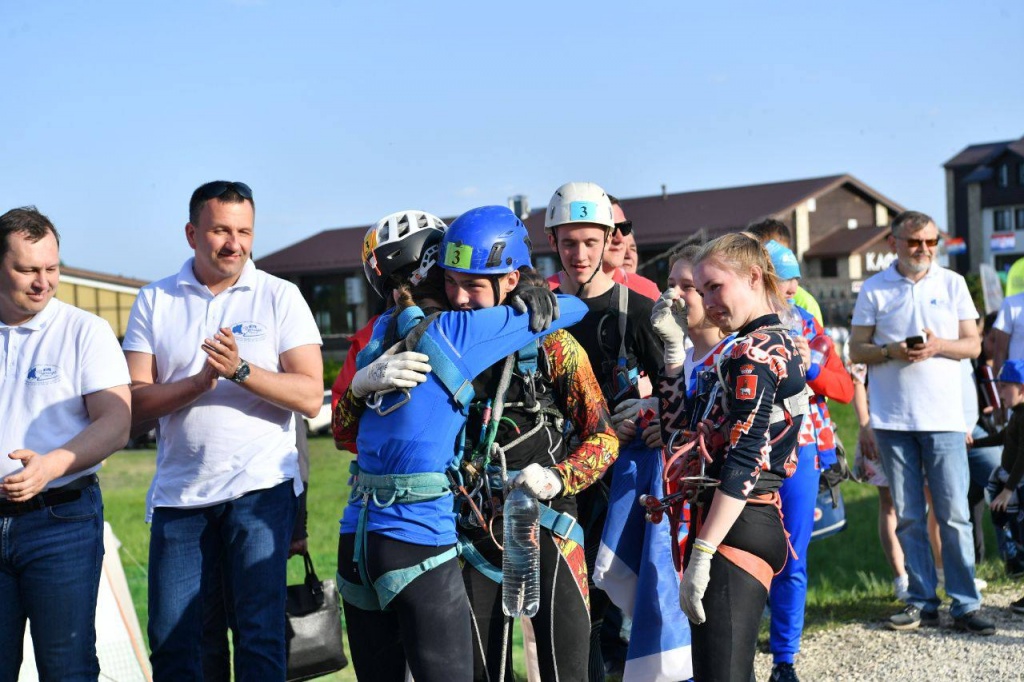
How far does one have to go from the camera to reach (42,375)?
4238 millimetres

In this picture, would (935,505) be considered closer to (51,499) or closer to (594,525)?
(594,525)

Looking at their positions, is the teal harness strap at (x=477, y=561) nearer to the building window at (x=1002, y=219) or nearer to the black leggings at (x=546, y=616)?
the black leggings at (x=546, y=616)

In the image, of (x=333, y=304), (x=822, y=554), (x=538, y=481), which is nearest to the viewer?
(x=538, y=481)

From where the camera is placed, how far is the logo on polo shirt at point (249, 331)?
4656 mm

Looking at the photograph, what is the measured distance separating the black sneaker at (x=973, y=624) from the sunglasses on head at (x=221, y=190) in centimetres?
506

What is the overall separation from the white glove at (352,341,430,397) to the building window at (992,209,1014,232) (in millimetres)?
66011

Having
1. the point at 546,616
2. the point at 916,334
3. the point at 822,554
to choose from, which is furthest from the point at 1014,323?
the point at 546,616

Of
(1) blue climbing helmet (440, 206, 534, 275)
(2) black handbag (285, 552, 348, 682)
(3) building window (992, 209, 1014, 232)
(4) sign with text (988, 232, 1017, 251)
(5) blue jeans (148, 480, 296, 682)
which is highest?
(3) building window (992, 209, 1014, 232)

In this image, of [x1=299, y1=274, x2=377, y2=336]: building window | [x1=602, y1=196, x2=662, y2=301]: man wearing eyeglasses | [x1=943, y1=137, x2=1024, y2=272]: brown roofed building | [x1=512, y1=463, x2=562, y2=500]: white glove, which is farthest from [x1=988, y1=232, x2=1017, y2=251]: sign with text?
[x1=512, y1=463, x2=562, y2=500]: white glove

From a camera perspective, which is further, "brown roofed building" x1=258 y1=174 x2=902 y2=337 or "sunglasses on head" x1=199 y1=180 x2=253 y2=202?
"brown roofed building" x1=258 y1=174 x2=902 y2=337

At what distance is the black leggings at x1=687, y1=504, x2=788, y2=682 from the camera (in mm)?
3533

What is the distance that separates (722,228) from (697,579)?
38838mm

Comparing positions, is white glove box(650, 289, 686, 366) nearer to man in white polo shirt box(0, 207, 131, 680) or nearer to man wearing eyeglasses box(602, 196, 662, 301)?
man wearing eyeglasses box(602, 196, 662, 301)

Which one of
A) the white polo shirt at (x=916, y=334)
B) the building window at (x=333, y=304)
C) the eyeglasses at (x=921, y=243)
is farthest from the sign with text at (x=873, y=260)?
the eyeglasses at (x=921, y=243)
